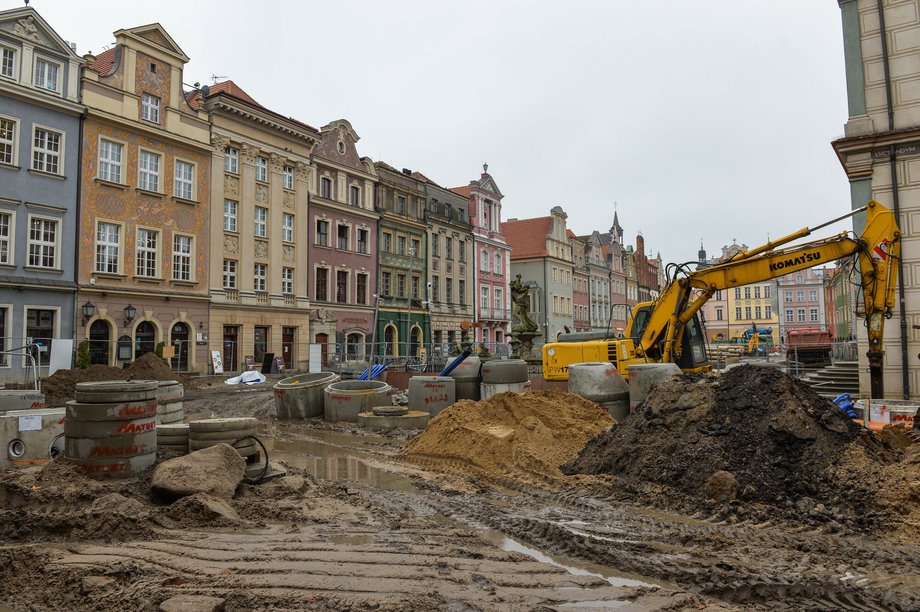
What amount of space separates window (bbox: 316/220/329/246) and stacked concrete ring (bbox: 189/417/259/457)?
28796 millimetres

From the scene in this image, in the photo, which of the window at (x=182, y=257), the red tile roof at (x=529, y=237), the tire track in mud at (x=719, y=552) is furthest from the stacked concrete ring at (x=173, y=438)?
the red tile roof at (x=529, y=237)

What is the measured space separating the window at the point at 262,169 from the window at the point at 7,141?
1126cm

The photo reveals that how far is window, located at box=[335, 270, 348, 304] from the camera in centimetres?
3738

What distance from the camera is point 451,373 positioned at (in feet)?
58.5

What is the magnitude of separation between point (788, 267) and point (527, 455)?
7.40 meters

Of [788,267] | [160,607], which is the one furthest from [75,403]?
[788,267]

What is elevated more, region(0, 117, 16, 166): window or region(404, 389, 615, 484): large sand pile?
region(0, 117, 16, 166): window

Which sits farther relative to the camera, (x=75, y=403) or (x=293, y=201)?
(x=293, y=201)

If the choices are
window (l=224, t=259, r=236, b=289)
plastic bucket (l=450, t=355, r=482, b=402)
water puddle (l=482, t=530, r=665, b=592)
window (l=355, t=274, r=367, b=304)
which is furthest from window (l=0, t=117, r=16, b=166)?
water puddle (l=482, t=530, r=665, b=592)

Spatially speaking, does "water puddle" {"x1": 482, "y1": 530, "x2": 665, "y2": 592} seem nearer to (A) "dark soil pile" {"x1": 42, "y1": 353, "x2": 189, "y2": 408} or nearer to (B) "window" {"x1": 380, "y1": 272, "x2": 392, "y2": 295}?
(A) "dark soil pile" {"x1": 42, "y1": 353, "x2": 189, "y2": 408}

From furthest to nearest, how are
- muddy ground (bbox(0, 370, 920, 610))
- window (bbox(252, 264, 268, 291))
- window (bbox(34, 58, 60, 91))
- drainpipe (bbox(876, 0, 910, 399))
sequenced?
window (bbox(252, 264, 268, 291)), window (bbox(34, 58, 60, 91)), drainpipe (bbox(876, 0, 910, 399)), muddy ground (bbox(0, 370, 920, 610))

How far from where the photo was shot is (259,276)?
107 ft

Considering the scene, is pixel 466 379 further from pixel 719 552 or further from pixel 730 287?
pixel 719 552

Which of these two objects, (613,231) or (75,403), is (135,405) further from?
(613,231)
